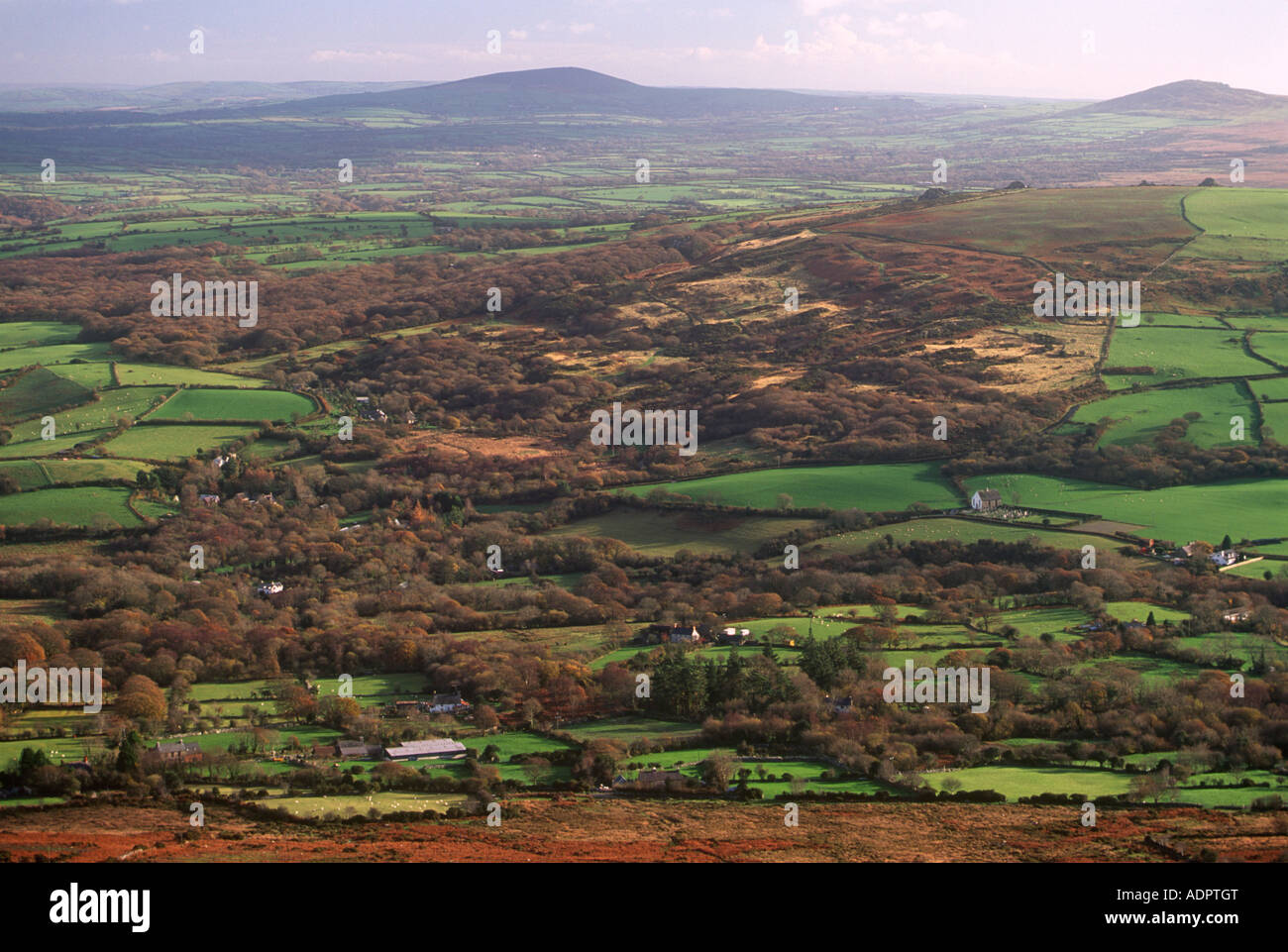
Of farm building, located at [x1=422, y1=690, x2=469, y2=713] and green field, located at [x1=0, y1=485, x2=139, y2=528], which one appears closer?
farm building, located at [x1=422, y1=690, x2=469, y2=713]

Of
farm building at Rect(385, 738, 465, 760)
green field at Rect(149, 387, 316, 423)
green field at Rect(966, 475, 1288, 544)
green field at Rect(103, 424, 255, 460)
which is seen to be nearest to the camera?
farm building at Rect(385, 738, 465, 760)

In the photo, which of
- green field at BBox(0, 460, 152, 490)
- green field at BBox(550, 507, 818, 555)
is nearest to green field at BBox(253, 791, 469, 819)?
green field at BBox(550, 507, 818, 555)

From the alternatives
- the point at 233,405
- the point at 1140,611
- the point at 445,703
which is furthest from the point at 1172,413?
the point at 233,405

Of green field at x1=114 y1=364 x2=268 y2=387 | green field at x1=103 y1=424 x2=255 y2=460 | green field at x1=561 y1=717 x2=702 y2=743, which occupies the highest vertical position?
green field at x1=114 y1=364 x2=268 y2=387

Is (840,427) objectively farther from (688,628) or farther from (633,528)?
(688,628)

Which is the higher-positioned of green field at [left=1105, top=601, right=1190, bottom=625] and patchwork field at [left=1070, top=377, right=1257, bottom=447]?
patchwork field at [left=1070, top=377, right=1257, bottom=447]

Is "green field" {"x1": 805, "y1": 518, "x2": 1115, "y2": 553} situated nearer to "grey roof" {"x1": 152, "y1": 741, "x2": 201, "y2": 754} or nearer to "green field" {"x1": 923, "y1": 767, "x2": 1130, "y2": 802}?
"green field" {"x1": 923, "y1": 767, "x2": 1130, "y2": 802}

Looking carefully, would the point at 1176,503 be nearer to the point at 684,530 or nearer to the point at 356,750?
the point at 684,530
